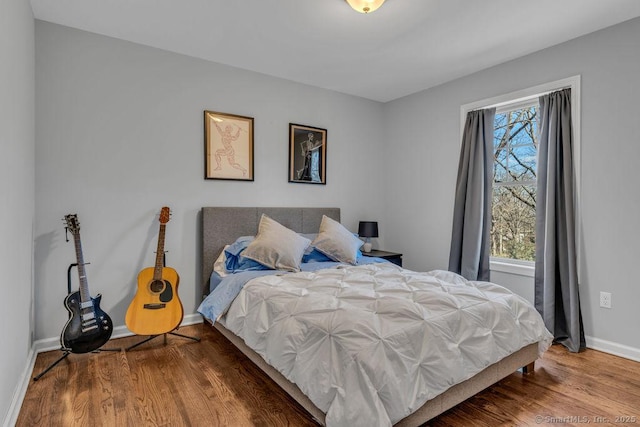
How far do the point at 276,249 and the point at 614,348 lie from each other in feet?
9.39

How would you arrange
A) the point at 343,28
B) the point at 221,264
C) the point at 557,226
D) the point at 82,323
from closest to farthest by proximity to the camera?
the point at 82,323 → the point at 343,28 → the point at 557,226 → the point at 221,264

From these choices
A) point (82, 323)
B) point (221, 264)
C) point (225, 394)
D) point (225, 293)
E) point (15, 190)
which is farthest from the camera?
point (221, 264)

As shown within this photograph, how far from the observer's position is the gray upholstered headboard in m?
3.43

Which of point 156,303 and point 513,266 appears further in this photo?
Result: point 513,266

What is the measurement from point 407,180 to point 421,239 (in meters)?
0.79

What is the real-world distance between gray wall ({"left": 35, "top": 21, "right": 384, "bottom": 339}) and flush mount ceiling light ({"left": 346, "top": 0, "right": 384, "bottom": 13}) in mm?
1702

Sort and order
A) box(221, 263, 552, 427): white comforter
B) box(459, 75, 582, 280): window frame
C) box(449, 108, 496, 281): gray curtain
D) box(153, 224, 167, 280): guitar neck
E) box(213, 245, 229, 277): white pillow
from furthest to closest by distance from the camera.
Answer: box(449, 108, 496, 281): gray curtain → box(213, 245, 229, 277): white pillow → box(459, 75, 582, 280): window frame → box(153, 224, 167, 280): guitar neck → box(221, 263, 552, 427): white comforter

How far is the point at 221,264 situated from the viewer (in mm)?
3377

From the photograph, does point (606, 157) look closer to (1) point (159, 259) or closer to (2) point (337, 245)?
Result: (2) point (337, 245)

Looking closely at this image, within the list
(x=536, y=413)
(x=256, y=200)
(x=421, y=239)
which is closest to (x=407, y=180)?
(x=421, y=239)

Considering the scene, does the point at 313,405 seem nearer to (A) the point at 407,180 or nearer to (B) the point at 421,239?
(B) the point at 421,239

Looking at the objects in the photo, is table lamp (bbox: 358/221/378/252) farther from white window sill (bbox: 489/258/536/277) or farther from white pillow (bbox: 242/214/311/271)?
white window sill (bbox: 489/258/536/277)

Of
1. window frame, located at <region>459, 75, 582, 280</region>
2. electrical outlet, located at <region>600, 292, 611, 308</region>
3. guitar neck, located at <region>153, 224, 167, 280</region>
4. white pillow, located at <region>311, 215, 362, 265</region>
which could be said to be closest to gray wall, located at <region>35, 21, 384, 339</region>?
guitar neck, located at <region>153, 224, 167, 280</region>

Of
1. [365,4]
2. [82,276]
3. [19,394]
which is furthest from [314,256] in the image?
[19,394]
